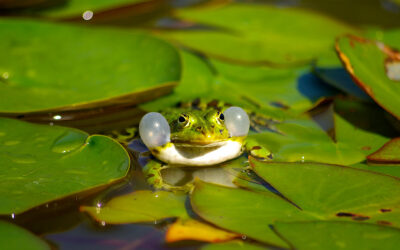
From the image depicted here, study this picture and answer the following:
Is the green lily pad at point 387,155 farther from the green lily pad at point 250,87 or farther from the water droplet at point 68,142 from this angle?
the water droplet at point 68,142

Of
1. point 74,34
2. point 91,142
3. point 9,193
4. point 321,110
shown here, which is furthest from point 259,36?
point 9,193

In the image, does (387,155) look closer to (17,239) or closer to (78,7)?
(17,239)

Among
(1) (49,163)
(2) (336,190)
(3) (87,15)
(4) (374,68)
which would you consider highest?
(4) (374,68)

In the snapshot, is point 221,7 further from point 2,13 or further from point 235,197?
point 235,197

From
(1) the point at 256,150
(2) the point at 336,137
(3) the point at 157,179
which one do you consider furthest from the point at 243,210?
(2) the point at 336,137

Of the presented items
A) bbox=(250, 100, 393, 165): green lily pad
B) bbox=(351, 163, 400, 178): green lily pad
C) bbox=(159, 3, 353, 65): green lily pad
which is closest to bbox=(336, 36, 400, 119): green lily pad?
bbox=(250, 100, 393, 165): green lily pad

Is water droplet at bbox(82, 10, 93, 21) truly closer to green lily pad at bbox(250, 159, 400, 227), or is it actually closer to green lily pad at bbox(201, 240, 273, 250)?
green lily pad at bbox(250, 159, 400, 227)
